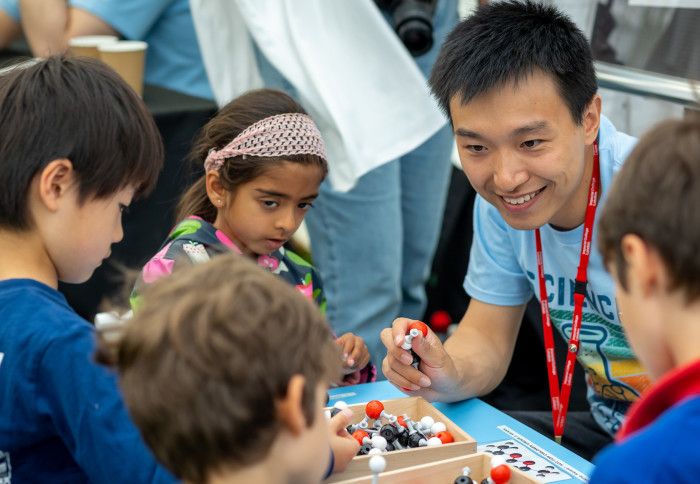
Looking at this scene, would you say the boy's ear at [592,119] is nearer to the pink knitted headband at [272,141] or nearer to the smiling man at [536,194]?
the smiling man at [536,194]

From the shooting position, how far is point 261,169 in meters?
1.83

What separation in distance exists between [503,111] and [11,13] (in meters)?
2.26

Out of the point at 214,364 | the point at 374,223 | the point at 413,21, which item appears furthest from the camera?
the point at 374,223

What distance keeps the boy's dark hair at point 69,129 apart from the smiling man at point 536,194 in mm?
670

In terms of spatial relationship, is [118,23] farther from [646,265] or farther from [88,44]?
[646,265]

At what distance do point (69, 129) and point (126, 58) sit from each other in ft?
5.03

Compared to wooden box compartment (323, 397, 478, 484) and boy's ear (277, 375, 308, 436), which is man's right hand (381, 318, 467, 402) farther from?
boy's ear (277, 375, 308, 436)

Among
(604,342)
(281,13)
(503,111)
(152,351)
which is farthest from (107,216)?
(281,13)

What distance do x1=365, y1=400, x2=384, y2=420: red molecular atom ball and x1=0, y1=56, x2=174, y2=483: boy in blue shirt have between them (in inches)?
20.7

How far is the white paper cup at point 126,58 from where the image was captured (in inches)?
Result: 98.9

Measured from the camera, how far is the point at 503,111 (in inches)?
60.7

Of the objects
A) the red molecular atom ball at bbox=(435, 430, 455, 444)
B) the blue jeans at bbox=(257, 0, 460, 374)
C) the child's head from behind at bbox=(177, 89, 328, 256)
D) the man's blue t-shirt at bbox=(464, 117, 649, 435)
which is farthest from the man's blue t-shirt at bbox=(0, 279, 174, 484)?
the blue jeans at bbox=(257, 0, 460, 374)

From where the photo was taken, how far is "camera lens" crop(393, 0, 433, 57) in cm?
245

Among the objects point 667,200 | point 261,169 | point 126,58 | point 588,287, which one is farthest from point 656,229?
point 126,58
